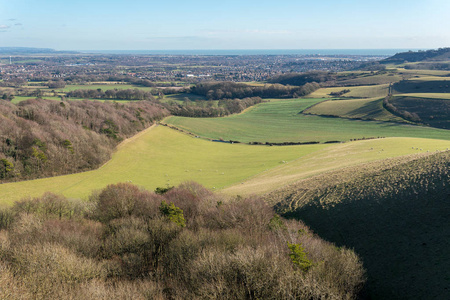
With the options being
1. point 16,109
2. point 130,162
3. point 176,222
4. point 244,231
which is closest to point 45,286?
point 176,222

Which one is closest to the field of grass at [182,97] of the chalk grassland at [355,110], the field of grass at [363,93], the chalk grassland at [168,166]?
the field of grass at [363,93]

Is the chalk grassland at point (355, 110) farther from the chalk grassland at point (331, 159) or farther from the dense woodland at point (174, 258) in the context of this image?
the dense woodland at point (174, 258)

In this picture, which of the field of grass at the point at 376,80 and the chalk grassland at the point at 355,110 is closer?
the chalk grassland at the point at 355,110

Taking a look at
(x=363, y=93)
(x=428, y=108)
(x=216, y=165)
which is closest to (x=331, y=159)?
(x=216, y=165)

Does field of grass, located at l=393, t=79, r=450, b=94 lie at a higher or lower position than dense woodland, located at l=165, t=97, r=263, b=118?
higher

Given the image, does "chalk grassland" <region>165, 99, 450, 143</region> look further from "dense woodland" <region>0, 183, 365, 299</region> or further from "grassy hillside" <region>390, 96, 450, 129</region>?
"dense woodland" <region>0, 183, 365, 299</region>

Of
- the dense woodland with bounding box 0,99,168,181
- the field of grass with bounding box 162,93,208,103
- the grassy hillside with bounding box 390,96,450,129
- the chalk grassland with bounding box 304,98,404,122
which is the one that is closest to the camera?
the dense woodland with bounding box 0,99,168,181

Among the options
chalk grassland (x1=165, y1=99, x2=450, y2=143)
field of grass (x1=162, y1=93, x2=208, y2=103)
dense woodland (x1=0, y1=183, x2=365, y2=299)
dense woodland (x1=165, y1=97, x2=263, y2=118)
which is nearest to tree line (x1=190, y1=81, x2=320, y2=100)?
field of grass (x1=162, y1=93, x2=208, y2=103)

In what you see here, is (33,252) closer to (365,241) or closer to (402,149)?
(365,241)
